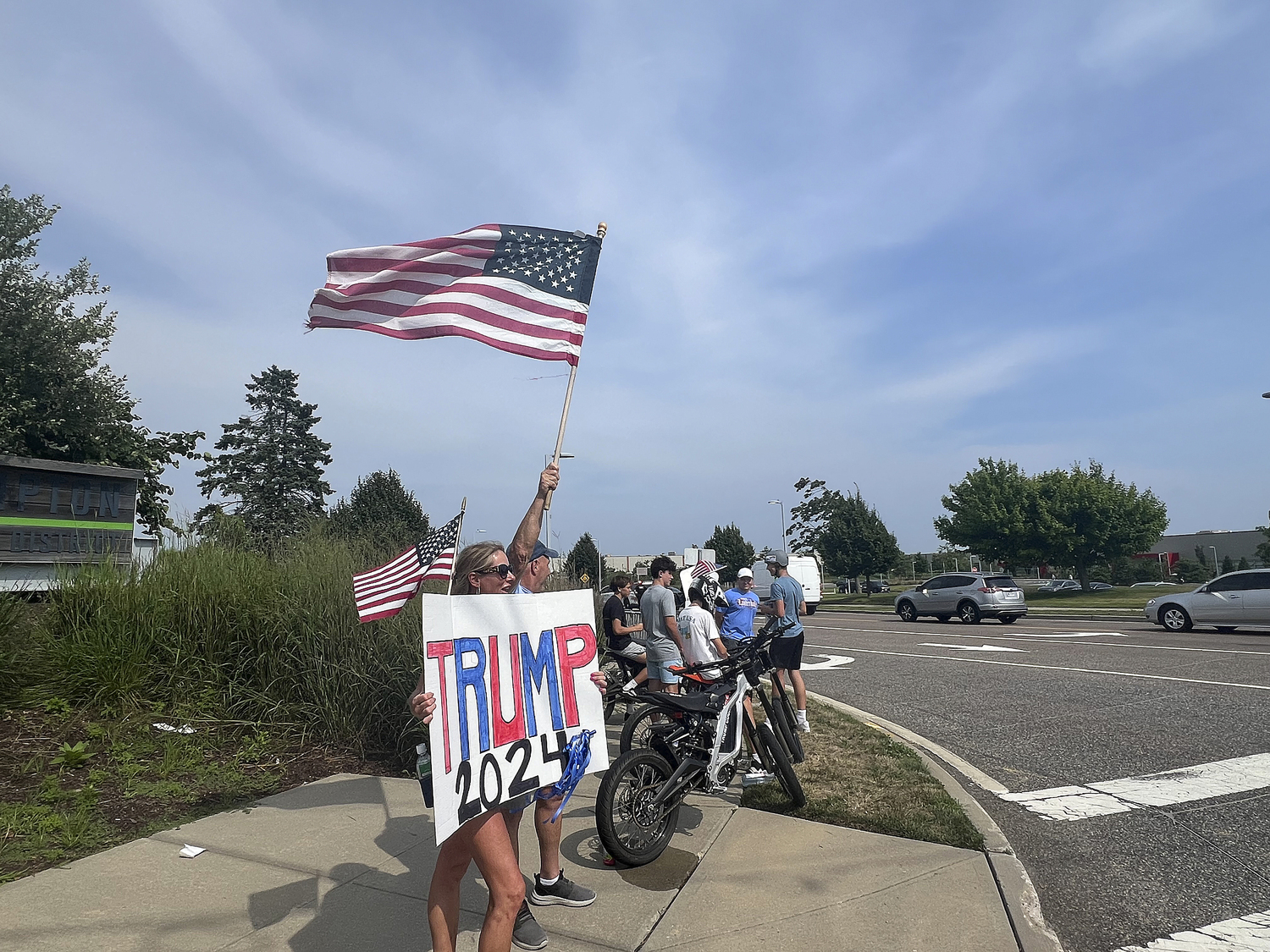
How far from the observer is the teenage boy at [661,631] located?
8.13m

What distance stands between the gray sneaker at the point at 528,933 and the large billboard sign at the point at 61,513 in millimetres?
6028

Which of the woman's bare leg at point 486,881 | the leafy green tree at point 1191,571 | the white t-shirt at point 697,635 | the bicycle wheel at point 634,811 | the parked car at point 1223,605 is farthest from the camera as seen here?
the leafy green tree at point 1191,571

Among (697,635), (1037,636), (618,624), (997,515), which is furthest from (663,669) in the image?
(997,515)

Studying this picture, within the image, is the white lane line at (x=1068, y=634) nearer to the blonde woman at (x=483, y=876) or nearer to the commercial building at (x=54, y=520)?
the commercial building at (x=54, y=520)

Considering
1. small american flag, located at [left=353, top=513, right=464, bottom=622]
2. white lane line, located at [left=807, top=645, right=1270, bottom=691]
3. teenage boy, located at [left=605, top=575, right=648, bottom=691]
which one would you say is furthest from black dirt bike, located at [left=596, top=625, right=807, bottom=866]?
white lane line, located at [left=807, top=645, right=1270, bottom=691]

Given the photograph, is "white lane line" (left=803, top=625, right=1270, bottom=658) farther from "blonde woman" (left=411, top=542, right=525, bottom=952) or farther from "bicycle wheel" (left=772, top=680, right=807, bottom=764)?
"blonde woman" (left=411, top=542, right=525, bottom=952)

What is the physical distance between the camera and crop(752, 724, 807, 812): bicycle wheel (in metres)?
5.47

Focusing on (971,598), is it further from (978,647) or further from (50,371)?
(50,371)

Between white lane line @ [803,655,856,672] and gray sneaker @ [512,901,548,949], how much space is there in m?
11.4

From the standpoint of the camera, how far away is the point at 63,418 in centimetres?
1426

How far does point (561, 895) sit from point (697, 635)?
3.82m

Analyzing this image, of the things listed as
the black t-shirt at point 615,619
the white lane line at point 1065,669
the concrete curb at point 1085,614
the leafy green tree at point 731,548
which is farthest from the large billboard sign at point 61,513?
the leafy green tree at point 731,548

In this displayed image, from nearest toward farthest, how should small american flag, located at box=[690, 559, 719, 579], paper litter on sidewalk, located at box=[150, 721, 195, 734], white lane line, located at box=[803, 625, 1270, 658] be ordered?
paper litter on sidewalk, located at box=[150, 721, 195, 734] < white lane line, located at box=[803, 625, 1270, 658] < small american flag, located at box=[690, 559, 719, 579]

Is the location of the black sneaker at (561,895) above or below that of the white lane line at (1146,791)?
above
